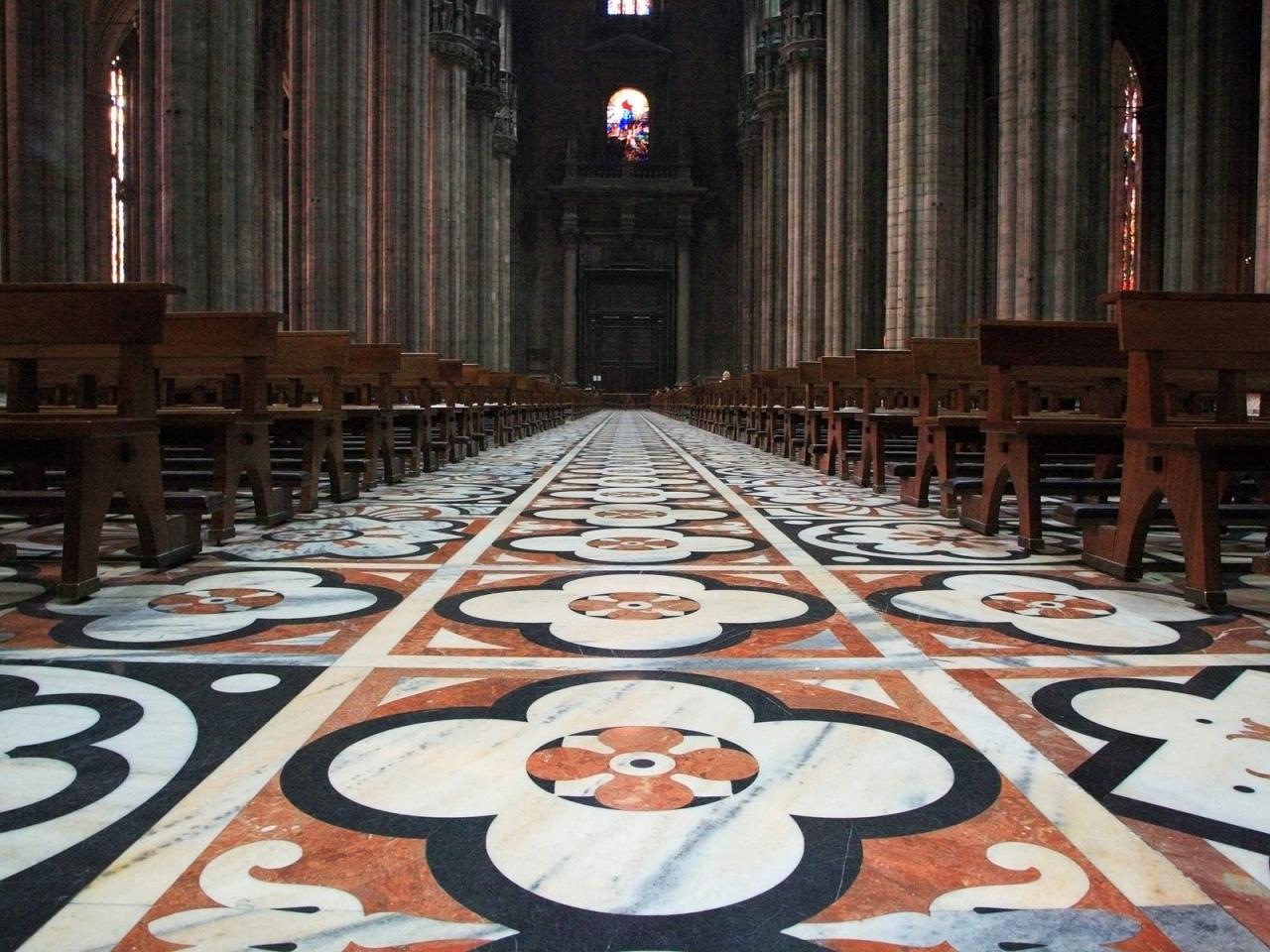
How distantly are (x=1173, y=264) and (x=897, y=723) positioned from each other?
61.8 feet

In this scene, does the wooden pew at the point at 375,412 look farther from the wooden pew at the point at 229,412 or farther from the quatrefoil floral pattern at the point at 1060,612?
the quatrefoil floral pattern at the point at 1060,612

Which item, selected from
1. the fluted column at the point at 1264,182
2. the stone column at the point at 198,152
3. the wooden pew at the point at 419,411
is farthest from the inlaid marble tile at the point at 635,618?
the stone column at the point at 198,152

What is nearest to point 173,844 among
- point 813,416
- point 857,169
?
point 813,416

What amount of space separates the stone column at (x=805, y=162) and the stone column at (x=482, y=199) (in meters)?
8.88

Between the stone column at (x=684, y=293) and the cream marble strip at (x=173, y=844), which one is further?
the stone column at (x=684, y=293)

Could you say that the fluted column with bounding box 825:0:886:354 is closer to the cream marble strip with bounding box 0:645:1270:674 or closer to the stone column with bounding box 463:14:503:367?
the stone column with bounding box 463:14:503:367

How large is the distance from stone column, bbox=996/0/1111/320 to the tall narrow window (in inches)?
841

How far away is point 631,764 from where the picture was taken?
1998mm

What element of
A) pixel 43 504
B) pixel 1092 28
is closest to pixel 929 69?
pixel 1092 28

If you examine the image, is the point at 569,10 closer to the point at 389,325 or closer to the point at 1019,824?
the point at 389,325

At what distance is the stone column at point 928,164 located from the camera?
15.4 m

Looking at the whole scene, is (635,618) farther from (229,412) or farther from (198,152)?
(198,152)

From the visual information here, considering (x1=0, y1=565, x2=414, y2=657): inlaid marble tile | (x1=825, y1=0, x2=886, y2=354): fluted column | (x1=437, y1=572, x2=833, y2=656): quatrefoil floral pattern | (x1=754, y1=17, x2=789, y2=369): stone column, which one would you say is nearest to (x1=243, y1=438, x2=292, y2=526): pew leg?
(x1=0, y1=565, x2=414, y2=657): inlaid marble tile

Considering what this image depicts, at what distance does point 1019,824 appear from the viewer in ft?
5.74
